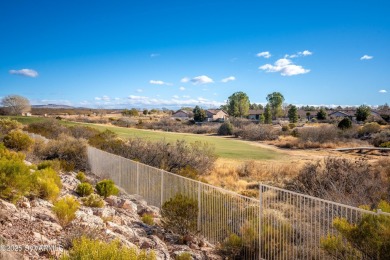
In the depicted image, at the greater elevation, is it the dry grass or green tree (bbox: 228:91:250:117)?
green tree (bbox: 228:91:250:117)

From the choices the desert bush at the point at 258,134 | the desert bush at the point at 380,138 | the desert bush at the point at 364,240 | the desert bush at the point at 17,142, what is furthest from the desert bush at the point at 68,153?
the desert bush at the point at 258,134

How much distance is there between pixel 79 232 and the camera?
6.03 metres

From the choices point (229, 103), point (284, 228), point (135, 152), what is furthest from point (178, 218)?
point (229, 103)

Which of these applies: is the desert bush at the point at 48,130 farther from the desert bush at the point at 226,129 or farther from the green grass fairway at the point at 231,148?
the desert bush at the point at 226,129

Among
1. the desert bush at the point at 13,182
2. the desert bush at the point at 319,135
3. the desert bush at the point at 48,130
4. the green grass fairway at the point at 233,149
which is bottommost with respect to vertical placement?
the green grass fairway at the point at 233,149

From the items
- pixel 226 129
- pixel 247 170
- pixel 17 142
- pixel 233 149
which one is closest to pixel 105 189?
pixel 247 170

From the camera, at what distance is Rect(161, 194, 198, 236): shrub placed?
8711 millimetres

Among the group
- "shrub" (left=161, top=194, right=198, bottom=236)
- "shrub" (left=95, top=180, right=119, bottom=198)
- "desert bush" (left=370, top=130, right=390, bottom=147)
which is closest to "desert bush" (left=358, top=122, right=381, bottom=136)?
"desert bush" (left=370, top=130, right=390, bottom=147)

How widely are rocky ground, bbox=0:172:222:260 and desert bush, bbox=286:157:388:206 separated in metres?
5.23

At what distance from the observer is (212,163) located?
21406mm

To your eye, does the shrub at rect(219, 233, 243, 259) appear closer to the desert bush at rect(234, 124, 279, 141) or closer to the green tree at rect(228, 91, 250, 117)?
the desert bush at rect(234, 124, 279, 141)

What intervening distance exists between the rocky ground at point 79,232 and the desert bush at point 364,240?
2.77 metres

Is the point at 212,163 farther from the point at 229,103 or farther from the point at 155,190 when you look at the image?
the point at 229,103

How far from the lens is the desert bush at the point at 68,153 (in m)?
19.4
